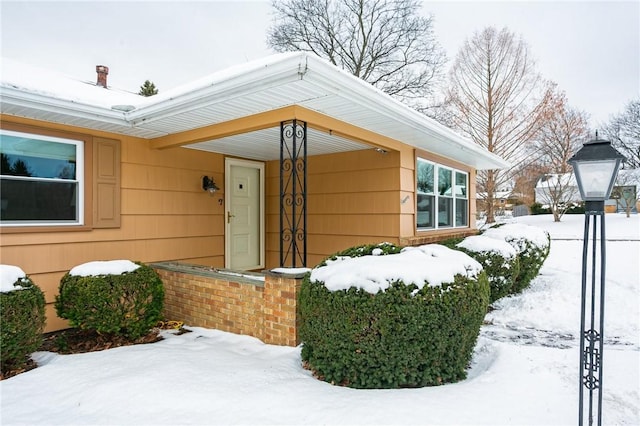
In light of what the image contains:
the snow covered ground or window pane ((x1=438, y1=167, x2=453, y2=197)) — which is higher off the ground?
window pane ((x1=438, y1=167, x2=453, y2=197))

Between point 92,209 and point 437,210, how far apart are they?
5.72 meters

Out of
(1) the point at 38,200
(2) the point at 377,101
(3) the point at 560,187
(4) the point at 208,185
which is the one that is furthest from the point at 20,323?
(3) the point at 560,187

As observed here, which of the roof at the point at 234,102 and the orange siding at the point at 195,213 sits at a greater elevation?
the roof at the point at 234,102

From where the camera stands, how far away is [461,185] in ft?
27.3

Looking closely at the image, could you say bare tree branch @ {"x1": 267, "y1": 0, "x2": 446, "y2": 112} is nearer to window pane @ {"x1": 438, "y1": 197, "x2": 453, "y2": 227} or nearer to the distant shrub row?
window pane @ {"x1": 438, "y1": 197, "x2": 453, "y2": 227}

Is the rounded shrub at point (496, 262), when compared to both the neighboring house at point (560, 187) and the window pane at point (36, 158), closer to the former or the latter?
the window pane at point (36, 158)

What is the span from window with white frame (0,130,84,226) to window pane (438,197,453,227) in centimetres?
601

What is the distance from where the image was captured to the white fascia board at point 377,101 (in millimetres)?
3055

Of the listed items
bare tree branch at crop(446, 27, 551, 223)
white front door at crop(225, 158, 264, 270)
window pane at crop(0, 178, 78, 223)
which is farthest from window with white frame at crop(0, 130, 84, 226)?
bare tree branch at crop(446, 27, 551, 223)

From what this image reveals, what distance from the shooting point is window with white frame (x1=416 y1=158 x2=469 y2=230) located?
6.57 m

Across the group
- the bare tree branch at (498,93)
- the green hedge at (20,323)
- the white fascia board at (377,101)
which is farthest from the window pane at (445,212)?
the bare tree branch at (498,93)

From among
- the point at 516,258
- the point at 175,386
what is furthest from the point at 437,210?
the point at 175,386

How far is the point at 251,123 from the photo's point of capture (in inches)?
161

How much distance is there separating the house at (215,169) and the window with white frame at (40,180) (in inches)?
0.5
